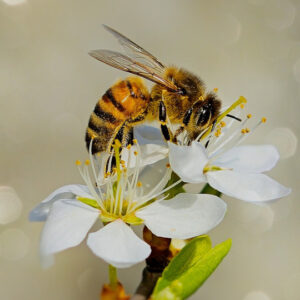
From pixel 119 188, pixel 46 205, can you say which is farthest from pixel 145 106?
pixel 46 205

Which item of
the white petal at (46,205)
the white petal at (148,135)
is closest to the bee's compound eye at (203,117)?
the white petal at (148,135)

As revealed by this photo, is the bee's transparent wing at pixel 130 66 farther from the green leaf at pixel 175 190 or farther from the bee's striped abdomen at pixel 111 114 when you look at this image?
the green leaf at pixel 175 190

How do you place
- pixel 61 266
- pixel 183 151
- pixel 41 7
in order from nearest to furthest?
1. pixel 183 151
2. pixel 61 266
3. pixel 41 7

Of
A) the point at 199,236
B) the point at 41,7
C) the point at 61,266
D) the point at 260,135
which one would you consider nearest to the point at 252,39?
the point at 260,135

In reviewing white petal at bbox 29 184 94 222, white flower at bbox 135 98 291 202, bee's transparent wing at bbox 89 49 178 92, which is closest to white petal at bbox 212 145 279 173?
white flower at bbox 135 98 291 202

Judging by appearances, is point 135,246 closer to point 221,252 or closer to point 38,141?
point 221,252

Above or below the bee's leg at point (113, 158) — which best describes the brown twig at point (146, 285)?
below

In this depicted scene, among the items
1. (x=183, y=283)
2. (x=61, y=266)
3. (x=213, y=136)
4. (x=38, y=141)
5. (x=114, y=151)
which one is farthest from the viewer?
(x=38, y=141)
